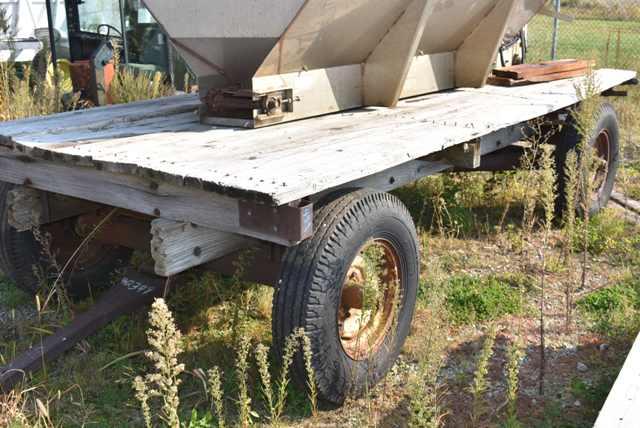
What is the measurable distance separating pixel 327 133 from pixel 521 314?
1518mm

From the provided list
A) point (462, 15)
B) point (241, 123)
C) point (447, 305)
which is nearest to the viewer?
point (241, 123)

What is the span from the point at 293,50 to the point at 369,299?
53.6 inches

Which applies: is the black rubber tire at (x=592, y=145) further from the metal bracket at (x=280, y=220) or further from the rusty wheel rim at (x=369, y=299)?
the metal bracket at (x=280, y=220)

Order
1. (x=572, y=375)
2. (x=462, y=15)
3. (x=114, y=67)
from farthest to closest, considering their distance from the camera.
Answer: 1. (x=114, y=67)
2. (x=462, y=15)
3. (x=572, y=375)

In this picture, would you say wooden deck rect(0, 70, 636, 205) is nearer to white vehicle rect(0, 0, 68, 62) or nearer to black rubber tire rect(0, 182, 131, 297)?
black rubber tire rect(0, 182, 131, 297)

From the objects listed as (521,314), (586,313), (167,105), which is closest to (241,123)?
(167,105)

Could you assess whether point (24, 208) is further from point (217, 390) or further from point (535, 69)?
point (535, 69)

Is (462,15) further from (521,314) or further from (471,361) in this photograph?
(471,361)

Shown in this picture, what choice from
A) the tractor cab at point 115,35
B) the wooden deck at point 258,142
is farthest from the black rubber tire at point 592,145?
the tractor cab at point 115,35

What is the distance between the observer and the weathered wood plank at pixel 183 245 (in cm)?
245

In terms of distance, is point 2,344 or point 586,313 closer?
point 2,344

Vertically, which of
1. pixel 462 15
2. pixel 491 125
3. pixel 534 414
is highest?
pixel 462 15

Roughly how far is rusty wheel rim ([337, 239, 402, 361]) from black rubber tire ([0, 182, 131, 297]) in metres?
1.56

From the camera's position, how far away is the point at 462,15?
15.1ft
